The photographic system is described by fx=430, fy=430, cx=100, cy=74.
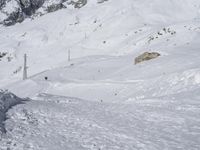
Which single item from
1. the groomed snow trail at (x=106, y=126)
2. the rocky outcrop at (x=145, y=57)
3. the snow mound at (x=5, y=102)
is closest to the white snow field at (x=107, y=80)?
the groomed snow trail at (x=106, y=126)

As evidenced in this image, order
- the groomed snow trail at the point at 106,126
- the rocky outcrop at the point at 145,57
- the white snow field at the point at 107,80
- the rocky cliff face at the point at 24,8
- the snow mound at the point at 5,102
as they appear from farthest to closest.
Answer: the rocky cliff face at the point at 24,8
the rocky outcrop at the point at 145,57
the snow mound at the point at 5,102
the white snow field at the point at 107,80
the groomed snow trail at the point at 106,126

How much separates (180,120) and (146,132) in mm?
1742

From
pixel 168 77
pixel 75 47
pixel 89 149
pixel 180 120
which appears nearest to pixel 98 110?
pixel 180 120

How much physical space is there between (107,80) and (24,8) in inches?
2004

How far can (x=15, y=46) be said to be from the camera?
6259cm

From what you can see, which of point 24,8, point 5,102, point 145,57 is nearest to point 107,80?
point 145,57

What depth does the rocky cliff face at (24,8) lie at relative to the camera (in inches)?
2859

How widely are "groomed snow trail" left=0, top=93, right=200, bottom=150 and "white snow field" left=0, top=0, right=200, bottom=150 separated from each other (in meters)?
0.03

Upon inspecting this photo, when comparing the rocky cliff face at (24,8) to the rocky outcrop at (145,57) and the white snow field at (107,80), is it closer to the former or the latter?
the white snow field at (107,80)

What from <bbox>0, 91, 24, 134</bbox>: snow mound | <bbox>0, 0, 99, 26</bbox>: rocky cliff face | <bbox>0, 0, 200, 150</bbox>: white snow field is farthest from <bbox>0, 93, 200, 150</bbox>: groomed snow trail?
<bbox>0, 0, 99, 26</bbox>: rocky cliff face

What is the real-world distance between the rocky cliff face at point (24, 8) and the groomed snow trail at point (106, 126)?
56615 mm

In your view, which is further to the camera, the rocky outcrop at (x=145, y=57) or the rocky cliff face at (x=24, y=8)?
the rocky cliff face at (x=24, y=8)

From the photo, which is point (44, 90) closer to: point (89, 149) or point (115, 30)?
point (89, 149)

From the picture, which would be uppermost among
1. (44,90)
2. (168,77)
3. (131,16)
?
(131,16)
